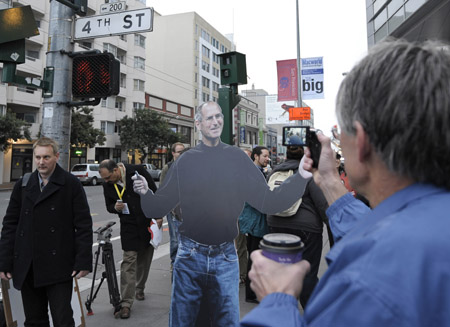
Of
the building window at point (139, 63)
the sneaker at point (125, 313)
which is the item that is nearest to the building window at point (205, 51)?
the building window at point (139, 63)

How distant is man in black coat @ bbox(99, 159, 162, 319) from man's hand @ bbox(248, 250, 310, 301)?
335 cm

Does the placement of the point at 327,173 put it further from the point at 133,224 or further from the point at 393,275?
the point at 133,224

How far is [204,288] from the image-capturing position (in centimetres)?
250

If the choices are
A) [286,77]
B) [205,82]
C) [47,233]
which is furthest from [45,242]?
[205,82]

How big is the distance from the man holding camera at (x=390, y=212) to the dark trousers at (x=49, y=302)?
8.44ft

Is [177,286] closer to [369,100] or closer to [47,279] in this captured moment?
[47,279]

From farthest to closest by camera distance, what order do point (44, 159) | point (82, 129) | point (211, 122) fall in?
point (82, 129)
point (44, 159)
point (211, 122)

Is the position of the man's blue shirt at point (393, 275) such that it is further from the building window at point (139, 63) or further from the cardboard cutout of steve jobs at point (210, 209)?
the building window at point (139, 63)

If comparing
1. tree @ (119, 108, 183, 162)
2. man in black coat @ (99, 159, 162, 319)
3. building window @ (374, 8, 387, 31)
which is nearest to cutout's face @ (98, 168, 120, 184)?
man in black coat @ (99, 159, 162, 319)

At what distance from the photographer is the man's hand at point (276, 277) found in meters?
1.03

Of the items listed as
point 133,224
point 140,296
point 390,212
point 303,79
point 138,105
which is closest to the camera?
point 390,212

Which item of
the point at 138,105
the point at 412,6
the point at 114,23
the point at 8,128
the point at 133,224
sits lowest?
the point at 133,224

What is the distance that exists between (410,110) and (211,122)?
6.38 ft

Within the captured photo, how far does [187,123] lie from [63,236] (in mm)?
48376
